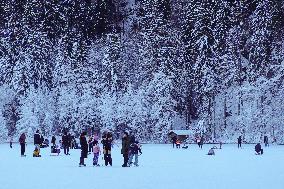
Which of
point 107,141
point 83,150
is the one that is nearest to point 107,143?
point 107,141

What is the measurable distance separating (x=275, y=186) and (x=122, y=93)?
5411 centimetres

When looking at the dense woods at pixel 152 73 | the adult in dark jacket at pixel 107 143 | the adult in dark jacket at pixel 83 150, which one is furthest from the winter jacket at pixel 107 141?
the dense woods at pixel 152 73

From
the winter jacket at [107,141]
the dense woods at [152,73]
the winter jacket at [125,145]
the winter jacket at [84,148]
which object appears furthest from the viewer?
Answer: the dense woods at [152,73]

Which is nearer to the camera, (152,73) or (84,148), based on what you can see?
(84,148)

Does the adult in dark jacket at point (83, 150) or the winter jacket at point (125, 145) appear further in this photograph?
the adult in dark jacket at point (83, 150)

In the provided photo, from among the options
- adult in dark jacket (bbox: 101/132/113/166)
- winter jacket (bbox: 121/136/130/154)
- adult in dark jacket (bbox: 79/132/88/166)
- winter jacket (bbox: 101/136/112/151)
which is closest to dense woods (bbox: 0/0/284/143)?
adult in dark jacket (bbox: 101/132/113/166)

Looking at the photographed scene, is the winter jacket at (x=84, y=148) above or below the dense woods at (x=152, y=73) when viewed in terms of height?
below

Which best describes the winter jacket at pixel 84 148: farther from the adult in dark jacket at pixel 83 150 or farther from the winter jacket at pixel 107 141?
the winter jacket at pixel 107 141

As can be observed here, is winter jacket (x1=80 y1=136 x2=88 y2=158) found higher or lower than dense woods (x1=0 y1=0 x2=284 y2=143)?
lower

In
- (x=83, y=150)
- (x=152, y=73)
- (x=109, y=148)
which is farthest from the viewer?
(x=152, y=73)

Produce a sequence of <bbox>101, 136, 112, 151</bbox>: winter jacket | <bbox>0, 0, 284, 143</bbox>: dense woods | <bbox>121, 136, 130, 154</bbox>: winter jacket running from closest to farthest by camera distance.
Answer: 1. <bbox>121, 136, 130, 154</bbox>: winter jacket
2. <bbox>101, 136, 112, 151</bbox>: winter jacket
3. <bbox>0, 0, 284, 143</bbox>: dense woods

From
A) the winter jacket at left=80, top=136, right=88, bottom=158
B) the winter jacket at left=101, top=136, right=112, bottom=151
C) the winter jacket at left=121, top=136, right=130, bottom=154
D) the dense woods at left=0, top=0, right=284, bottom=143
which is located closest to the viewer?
the winter jacket at left=121, top=136, right=130, bottom=154

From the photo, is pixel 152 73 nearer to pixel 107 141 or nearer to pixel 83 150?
pixel 107 141

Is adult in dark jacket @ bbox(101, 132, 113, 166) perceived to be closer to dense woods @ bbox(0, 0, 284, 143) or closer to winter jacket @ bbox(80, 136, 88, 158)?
winter jacket @ bbox(80, 136, 88, 158)
